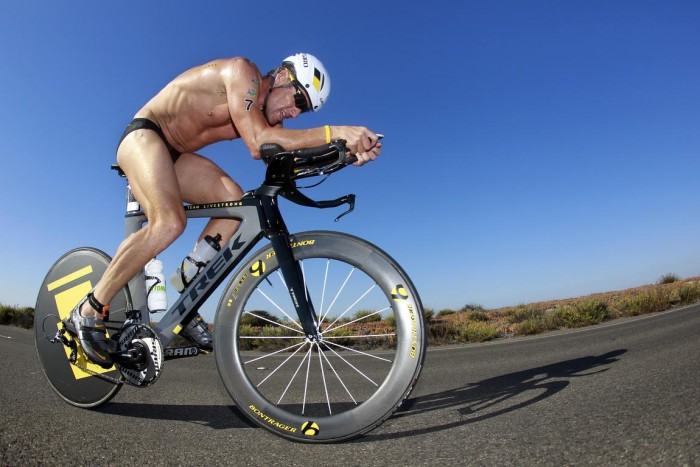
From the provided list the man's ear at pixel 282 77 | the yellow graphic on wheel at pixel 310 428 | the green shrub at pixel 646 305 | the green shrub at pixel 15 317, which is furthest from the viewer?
the green shrub at pixel 15 317

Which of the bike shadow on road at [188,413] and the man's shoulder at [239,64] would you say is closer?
the bike shadow on road at [188,413]

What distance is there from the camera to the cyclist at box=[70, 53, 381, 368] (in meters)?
2.47

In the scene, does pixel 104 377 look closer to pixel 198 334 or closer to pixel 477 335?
pixel 198 334

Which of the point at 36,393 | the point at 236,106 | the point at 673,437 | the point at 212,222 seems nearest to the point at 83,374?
the point at 36,393

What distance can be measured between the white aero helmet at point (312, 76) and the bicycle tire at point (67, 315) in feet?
6.43

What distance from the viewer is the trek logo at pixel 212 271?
2.52 metres

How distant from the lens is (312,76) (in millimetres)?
3104

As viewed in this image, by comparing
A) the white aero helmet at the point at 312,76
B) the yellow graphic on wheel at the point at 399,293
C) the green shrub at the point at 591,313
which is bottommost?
the green shrub at the point at 591,313

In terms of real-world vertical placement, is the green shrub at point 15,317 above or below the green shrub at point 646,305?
above

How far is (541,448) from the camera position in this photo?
170 cm

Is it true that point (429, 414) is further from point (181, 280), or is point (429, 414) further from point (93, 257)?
point (93, 257)

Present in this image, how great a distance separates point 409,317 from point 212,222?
1.70 m

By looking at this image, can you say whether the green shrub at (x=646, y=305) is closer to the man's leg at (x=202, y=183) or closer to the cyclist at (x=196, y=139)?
the cyclist at (x=196, y=139)

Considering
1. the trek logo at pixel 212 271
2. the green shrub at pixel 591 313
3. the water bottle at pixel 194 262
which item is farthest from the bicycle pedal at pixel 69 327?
the green shrub at pixel 591 313
